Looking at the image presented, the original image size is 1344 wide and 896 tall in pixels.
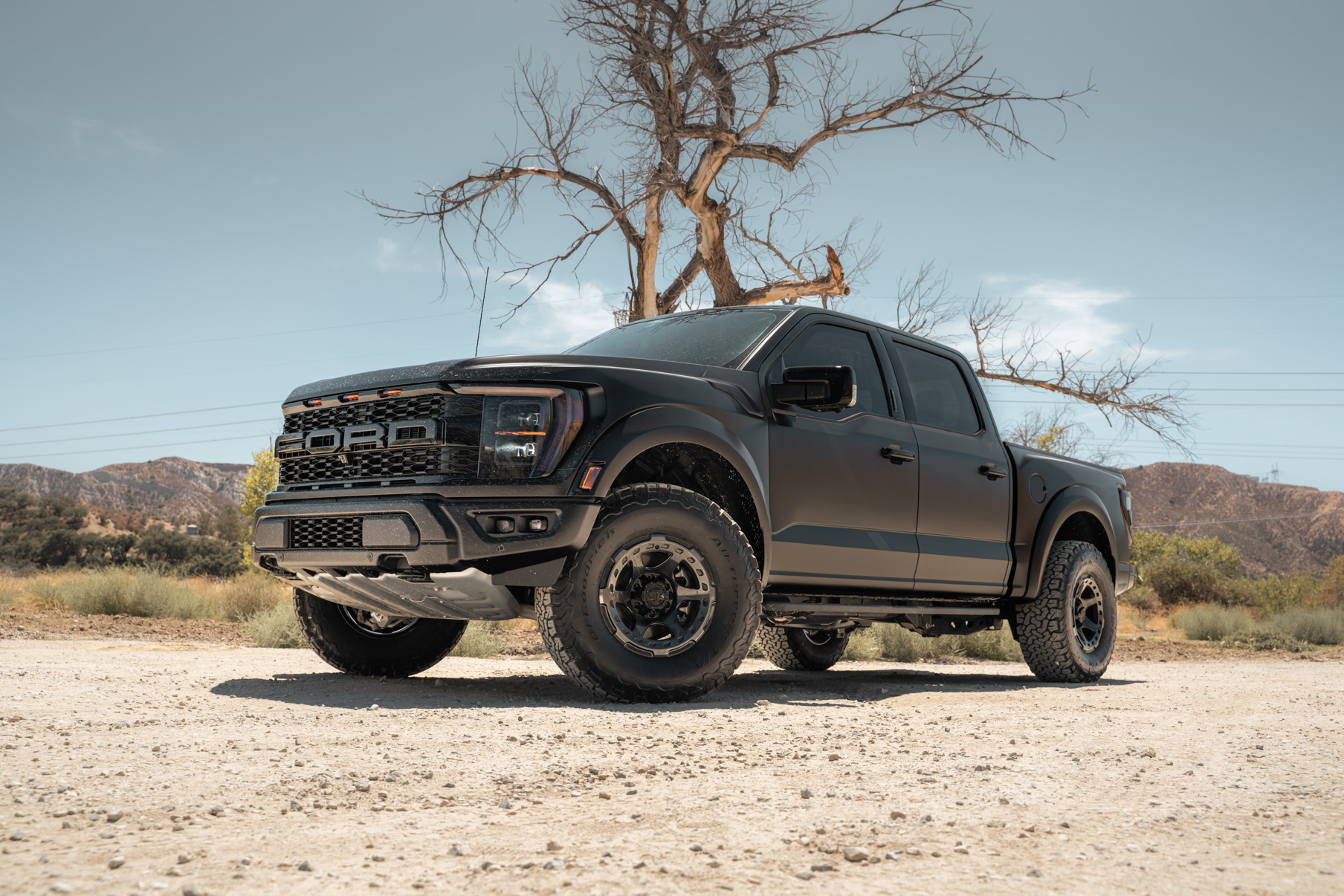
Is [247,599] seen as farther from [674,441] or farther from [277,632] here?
[674,441]

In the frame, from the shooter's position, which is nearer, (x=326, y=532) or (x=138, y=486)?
(x=326, y=532)

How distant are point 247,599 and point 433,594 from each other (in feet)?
36.3

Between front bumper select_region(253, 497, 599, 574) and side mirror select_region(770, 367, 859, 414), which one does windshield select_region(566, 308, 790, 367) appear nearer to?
side mirror select_region(770, 367, 859, 414)

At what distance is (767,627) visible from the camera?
25.9ft

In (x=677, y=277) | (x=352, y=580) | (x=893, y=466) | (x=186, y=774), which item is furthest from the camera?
(x=677, y=277)

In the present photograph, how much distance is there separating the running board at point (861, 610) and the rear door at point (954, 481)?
5.1 inches

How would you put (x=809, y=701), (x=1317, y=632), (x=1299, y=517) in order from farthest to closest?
(x=1299, y=517), (x=1317, y=632), (x=809, y=701)

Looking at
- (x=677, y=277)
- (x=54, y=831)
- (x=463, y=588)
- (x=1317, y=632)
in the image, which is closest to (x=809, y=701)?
(x=463, y=588)

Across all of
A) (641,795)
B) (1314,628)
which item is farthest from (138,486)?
(641,795)

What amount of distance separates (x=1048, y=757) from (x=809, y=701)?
1836 millimetres

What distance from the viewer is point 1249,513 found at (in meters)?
98.9

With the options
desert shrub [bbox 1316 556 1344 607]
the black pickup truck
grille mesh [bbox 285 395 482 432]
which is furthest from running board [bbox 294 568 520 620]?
desert shrub [bbox 1316 556 1344 607]

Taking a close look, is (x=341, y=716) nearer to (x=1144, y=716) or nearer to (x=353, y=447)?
(x=353, y=447)

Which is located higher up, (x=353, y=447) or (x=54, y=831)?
(x=353, y=447)
